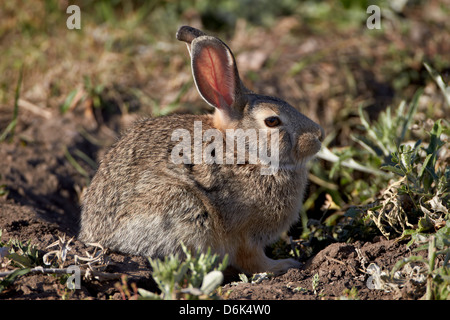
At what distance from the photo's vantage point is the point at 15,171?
628 cm

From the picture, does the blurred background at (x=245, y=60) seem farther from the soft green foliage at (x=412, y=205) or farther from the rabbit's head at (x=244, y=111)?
the rabbit's head at (x=244, y=111)

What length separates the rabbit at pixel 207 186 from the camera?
455 centimetres

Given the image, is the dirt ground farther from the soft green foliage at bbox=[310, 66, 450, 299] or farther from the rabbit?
the rabbit

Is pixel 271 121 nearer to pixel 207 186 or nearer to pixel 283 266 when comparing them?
pixel 207 186

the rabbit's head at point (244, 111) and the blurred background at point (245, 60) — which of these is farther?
the blurred background at point (245, 60)

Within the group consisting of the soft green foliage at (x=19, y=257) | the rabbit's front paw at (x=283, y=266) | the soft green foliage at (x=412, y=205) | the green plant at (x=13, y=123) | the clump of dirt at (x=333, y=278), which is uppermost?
the green plant at (x=13, y=123)

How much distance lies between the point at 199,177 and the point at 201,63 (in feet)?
3.25

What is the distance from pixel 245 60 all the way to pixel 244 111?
3303 mm

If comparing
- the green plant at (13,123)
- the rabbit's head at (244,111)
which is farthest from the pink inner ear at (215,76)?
the green plant at (13,123)

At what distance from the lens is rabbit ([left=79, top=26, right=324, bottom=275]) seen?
455 centimetres

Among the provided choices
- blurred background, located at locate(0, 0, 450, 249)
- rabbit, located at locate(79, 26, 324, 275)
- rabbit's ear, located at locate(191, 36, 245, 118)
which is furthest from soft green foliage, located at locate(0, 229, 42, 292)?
blurred background, located at locate(0, 0, 450, 249)

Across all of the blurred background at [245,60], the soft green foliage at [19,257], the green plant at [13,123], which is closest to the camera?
the soft green foliage at [19,257]
